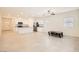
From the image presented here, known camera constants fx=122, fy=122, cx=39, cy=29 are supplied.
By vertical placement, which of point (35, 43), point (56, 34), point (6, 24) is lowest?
point (35, 43)

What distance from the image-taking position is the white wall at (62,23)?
7.30ft

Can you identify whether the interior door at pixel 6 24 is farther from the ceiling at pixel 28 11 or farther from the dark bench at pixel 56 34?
the dark bench at pixel 56 34

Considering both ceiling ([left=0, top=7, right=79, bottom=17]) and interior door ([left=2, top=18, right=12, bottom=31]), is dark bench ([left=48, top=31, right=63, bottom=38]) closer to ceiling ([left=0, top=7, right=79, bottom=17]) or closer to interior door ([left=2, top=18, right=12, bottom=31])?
ceiling ([left=0, top=7, right=79, bottom=17])

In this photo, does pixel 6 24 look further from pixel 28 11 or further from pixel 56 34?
pixel 56 34

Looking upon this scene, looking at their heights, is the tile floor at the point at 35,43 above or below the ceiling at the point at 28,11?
below

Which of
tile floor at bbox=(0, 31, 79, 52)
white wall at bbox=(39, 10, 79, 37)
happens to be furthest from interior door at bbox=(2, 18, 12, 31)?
white wall at bbox=(39, 10, 79, 37)

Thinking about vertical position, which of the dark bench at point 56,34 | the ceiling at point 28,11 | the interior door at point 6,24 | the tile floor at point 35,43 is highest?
the ceiling at point 28,11

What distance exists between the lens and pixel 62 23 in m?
2.29

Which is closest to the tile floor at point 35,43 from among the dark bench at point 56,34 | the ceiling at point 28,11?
the dark bench at point 56,34

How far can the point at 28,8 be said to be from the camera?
230 centimetres

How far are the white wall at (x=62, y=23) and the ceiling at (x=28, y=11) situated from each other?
0.09 meters

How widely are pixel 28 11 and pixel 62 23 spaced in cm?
68

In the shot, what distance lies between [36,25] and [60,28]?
1.49ft

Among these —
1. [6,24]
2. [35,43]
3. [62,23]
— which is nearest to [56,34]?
[62,23]
